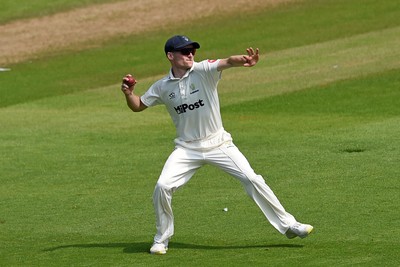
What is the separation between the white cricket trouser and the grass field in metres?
0.33

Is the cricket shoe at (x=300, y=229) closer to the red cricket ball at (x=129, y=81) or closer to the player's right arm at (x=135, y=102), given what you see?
the player's right arm at (x=135, y=102)

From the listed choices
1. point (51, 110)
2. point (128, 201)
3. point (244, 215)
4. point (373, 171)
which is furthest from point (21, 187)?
point (51, 110)

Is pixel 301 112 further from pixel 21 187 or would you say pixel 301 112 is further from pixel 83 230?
pixel 83 230

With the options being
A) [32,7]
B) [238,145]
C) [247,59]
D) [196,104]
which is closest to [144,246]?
[196,104]

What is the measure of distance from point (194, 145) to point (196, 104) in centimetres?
51

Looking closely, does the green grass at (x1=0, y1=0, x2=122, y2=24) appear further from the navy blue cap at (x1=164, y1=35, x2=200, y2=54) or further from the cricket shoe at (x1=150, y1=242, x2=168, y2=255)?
the cricket shoe at (x1=150, y1=242, x2=168, y2=255)

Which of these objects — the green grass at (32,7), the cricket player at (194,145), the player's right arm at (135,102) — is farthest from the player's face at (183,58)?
the green grass at (32,7)

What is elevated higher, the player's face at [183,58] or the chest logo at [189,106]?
the player's face at [183,58]

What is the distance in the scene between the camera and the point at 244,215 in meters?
14.5

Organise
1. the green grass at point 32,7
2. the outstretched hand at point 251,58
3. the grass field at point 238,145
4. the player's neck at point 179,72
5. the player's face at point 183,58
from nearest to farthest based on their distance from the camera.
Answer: the outstretched hand at point 251,58 < the player's face at point 183,58 < the player's neck at point 179,72 < the grass field at point 238,145 < the green grass at point 32,7

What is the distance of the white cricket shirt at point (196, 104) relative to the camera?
1273 cm

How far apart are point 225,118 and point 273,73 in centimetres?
436

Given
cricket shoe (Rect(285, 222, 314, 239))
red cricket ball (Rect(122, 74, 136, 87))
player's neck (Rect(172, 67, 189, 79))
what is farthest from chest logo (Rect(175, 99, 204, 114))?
A: cricket shoe (Rect(285, 222, 314, 239))

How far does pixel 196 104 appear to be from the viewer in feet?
41.8
